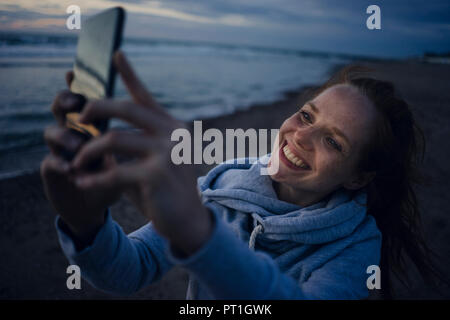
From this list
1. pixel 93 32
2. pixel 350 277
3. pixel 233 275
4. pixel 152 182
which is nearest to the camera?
pixel 152 182

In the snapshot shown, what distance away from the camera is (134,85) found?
625mm

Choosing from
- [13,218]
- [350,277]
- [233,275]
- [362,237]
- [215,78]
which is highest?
[215,78]

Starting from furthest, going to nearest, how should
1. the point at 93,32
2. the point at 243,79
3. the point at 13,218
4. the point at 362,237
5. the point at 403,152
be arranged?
the point at 243,79 → the point at 13,218 → the point at 403,152 → the point at 362,237 → the point at 93,32

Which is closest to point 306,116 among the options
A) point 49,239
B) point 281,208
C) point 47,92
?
point 281,208

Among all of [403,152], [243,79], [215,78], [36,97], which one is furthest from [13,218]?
[243,79]

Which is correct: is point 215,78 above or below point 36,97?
above

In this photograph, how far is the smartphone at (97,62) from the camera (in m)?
0.70

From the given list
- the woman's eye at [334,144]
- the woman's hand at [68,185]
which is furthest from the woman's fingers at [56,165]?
the woman's eye at [334,144]

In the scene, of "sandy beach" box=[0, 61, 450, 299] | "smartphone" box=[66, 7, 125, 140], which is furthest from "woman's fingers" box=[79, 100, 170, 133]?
"sandy beach" box=[0, 61, 450, 299]

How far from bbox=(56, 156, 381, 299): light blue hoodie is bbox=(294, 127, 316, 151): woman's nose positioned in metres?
0.31

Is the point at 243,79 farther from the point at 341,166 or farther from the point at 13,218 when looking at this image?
the point at 341,166

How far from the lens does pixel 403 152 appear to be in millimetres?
1661

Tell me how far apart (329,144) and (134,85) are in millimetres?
1142
